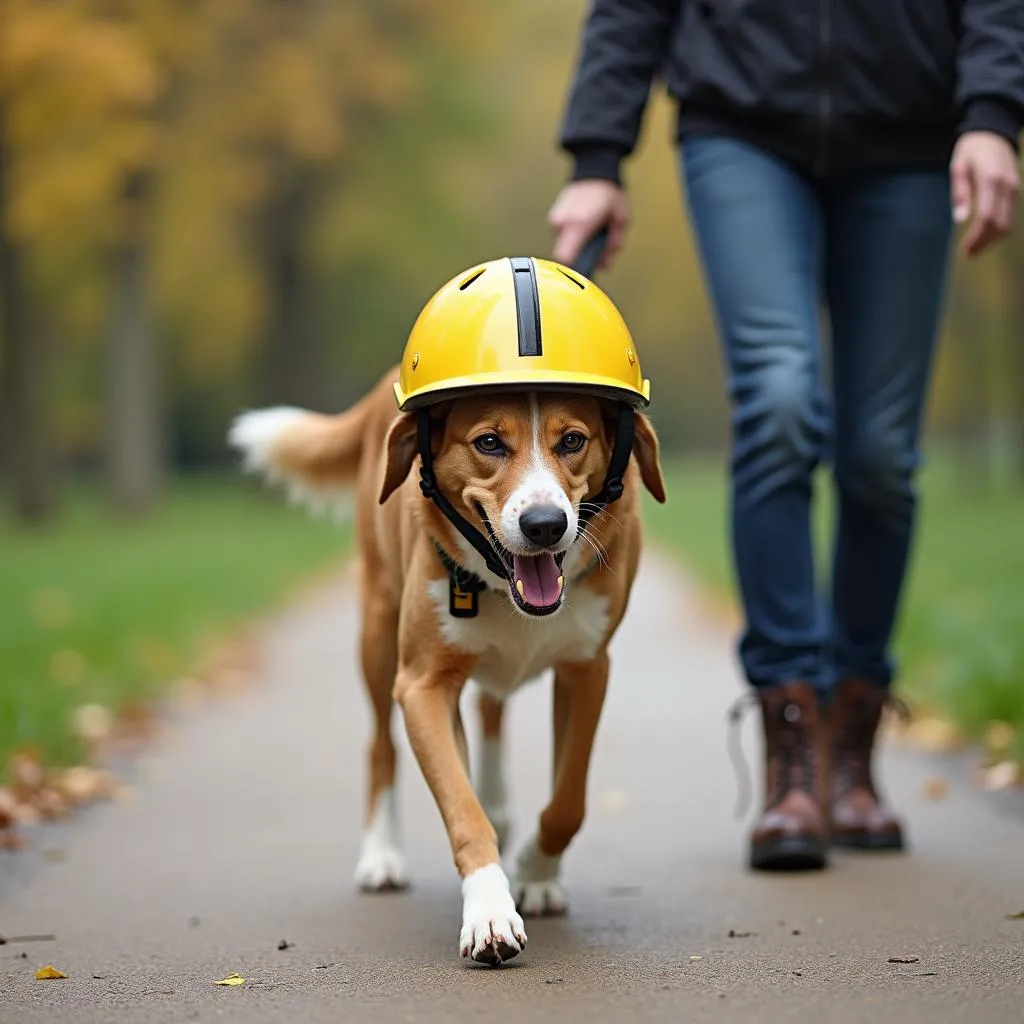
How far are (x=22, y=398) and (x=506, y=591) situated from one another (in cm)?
1786

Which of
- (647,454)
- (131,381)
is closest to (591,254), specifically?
(647,454)

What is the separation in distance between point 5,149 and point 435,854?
14647 mm

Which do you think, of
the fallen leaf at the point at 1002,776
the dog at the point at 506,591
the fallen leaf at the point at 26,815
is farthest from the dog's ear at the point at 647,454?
the fallen leaf at the point at 26,815

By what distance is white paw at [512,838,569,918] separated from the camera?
3.98m

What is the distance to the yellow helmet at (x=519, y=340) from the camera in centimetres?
351

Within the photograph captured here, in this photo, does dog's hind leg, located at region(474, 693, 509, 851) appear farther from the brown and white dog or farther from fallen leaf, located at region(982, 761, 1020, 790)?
fallen leaf, located at region(982, 761, 1020, 790)

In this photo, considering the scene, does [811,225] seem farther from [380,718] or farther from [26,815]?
[26,815]

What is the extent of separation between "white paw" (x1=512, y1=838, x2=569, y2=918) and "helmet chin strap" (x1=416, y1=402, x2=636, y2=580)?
2.34ft

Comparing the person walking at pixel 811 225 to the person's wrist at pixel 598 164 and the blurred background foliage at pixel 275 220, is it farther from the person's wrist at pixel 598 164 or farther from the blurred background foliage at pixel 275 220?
the blurred background foliage at pixel 275 220

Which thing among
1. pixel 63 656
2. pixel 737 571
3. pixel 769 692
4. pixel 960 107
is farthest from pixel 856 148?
pixel 63 656

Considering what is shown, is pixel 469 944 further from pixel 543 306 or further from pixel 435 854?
pixel 435 854

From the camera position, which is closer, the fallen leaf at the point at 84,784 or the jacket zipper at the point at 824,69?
the jacket zipper at the point at 824,69

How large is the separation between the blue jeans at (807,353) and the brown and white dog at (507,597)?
59cm

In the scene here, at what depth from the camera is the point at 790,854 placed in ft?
14.0
